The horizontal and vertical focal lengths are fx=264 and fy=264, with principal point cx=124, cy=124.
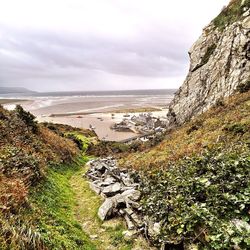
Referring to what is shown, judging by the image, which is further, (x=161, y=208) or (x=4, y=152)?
(x=4, y=152)

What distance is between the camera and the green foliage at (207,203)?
6.06 meters

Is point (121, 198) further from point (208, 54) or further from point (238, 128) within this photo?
point (208, 54)

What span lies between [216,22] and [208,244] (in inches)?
1162

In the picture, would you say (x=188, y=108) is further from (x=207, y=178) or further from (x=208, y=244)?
(x=208, y=244)

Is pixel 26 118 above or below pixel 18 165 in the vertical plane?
above

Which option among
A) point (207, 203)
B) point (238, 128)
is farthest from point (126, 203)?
point (238, 128)

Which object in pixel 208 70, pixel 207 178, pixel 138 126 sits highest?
pixel 208 70

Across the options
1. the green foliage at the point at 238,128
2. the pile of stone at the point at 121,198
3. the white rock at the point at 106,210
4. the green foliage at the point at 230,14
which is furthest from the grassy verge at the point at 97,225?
the green foliage at the point at 230,14

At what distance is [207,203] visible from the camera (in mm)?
7172

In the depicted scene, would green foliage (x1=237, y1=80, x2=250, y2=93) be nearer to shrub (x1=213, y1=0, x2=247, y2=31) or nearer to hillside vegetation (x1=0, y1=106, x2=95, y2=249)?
shrub (x1=213, y1=0, x2=247, y2=31)

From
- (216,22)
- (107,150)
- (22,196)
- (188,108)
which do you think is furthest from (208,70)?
(22,196)

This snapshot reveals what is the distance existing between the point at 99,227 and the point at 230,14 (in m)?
27.5

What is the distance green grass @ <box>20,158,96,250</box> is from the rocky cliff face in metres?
17.5

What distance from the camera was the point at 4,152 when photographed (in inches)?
486
